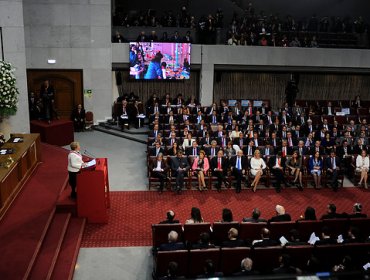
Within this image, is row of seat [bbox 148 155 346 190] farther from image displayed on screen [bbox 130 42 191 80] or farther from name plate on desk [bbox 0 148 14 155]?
image displayed on screen [bbox 130 42 191 80]

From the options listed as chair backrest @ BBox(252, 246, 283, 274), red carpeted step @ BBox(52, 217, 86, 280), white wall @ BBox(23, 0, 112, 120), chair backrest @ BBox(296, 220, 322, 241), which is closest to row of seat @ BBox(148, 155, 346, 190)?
red carpeted step @ BBox(52, 217, 86, 280)

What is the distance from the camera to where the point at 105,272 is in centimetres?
801

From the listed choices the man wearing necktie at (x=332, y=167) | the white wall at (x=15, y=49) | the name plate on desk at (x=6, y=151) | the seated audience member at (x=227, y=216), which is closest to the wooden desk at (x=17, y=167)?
the name plate on desk at (x=6, y=151)

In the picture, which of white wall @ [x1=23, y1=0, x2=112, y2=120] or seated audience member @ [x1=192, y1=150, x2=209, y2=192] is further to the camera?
white wall @ [x1=23, y1=0, x2=112, y2=120]

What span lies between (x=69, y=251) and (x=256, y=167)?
5.54 m

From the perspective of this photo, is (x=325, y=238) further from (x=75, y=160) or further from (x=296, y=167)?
(x=75, y=160)

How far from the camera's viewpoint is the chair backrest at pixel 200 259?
23.9ft

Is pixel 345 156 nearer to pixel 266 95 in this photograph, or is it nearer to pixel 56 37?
pixel 266 95

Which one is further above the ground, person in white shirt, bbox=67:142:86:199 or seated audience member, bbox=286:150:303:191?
person in white shirt, bbox=67:142:86:199

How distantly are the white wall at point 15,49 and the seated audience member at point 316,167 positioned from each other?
804cm

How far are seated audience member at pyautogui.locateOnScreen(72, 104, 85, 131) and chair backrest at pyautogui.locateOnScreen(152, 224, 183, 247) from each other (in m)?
9.84

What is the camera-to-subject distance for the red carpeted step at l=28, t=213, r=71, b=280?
24.2ft

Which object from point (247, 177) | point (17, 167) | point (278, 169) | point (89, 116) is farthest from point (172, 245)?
point (89, 116)

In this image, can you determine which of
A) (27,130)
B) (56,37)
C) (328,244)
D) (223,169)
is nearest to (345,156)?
(223,169)
